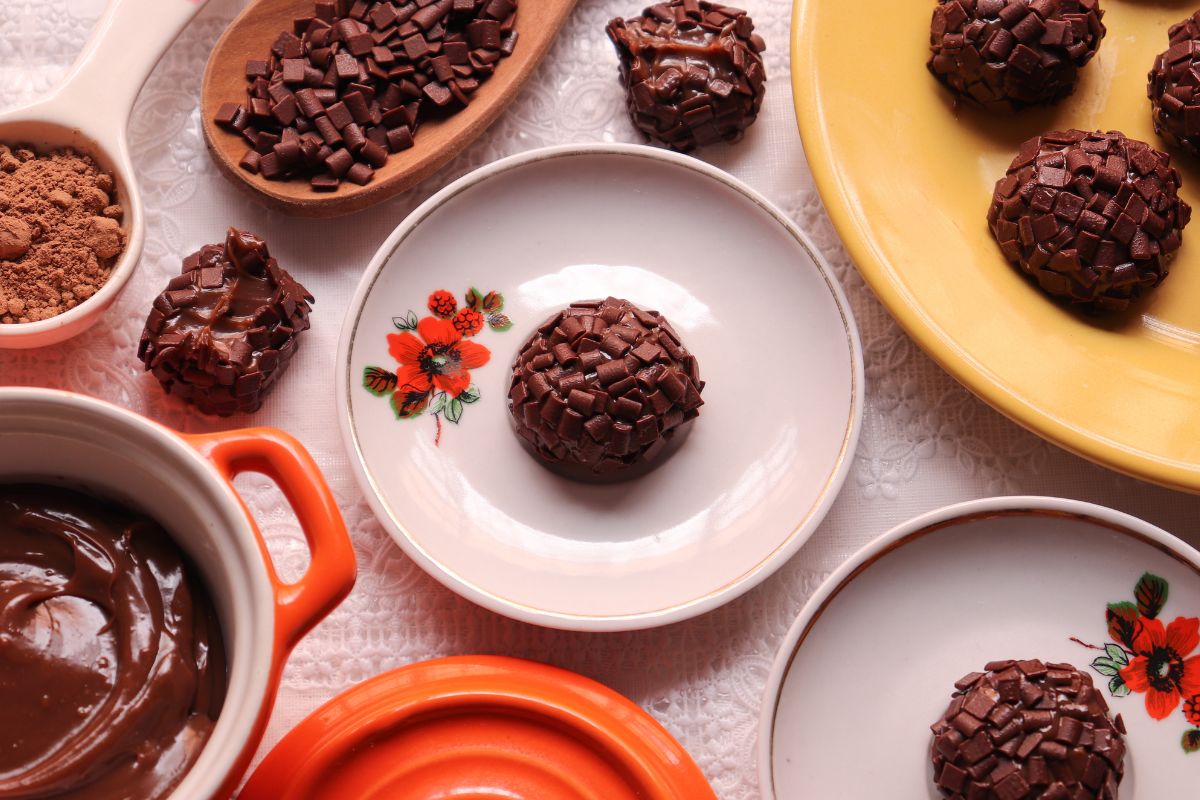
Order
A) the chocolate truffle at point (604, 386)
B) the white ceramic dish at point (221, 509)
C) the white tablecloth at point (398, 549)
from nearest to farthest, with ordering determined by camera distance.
Answer: the white ceramic dish at point (221, 509)
the chocolate truffle at point (604, 386)
the white tablecloth at point (398, 549)

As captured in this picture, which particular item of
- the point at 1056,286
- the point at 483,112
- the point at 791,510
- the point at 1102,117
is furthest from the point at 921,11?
the point at 791,510

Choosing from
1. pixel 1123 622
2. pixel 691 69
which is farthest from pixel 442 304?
pixel 1123 622

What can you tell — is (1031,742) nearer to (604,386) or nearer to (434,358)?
(604,386)

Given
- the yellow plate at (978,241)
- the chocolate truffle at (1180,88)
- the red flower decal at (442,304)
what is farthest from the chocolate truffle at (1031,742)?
the red flower decal at (442,304)

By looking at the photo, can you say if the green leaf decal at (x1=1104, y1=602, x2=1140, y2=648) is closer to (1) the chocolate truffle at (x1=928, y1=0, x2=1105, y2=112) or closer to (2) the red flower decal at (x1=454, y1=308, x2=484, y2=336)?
(1) the chocolate truffle at (x1=928, y1=0, x2=1105, y2=112)

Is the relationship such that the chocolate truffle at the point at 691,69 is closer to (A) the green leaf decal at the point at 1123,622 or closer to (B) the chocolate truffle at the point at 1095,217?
(B) the chocolate truffle at the point at 1095,217

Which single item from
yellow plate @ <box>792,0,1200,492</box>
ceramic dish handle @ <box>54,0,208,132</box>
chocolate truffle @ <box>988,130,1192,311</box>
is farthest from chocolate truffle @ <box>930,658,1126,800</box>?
ceramic dish handle @ <box>54,0,208,132</box>
